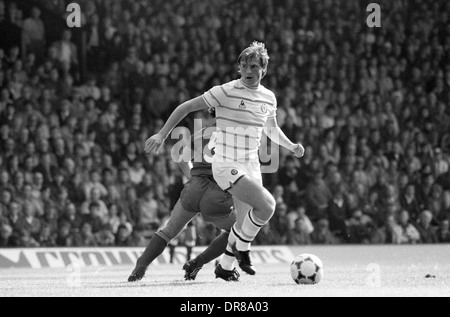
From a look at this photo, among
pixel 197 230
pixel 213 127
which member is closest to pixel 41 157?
pixel 197 230

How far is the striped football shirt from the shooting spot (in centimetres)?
809

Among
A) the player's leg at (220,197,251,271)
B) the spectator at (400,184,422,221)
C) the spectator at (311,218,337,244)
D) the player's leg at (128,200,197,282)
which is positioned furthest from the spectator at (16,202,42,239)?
the spectator at (400,184,422,221)

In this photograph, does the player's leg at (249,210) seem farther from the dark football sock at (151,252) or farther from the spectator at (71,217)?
the spectator at (71,217)

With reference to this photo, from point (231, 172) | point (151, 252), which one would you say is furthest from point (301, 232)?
point (231, 172)

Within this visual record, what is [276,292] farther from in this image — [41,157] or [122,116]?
[122,116]

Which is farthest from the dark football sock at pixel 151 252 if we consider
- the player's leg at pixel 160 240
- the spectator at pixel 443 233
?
the spectator at pixel 443 233

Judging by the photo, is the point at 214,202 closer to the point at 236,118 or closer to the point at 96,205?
the point at 236,118

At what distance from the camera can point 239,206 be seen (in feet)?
28.1

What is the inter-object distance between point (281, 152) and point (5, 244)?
5099 millimetres

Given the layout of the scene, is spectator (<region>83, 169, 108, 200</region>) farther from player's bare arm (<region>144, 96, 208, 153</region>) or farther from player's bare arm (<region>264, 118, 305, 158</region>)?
player's bare arm (<region>144, 96, 208, 153</region>)

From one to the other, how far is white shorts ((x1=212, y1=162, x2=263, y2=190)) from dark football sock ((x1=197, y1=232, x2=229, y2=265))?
30.7 inches

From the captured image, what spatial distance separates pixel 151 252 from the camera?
27.3 ft

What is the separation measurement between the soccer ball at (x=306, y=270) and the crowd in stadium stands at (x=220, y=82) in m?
6.25
